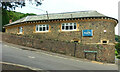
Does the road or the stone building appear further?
the stone building

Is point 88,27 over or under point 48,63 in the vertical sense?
over

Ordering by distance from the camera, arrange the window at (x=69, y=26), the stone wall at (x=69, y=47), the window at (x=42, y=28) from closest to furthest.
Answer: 1. the stone wall at (x=69, y=47)
2. the window at (x=69, y=26)
3. the window at (x=42, y=28)

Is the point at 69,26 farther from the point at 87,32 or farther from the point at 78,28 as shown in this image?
the point at 87,32

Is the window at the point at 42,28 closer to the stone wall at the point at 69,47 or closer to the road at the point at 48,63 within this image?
the stone wall at the point at 69,47

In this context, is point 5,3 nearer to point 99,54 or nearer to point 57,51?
point 57,51

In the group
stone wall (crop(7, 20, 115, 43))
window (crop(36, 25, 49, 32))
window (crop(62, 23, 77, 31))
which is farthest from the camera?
window (crop(36, 25, 49, 32))

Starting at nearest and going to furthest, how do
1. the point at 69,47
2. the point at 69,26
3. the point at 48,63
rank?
the point at 48,63, the point at 69,47, the point at 69,26

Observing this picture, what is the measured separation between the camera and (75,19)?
23109 millimetres

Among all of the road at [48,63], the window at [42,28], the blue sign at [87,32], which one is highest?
the window at [42,28]

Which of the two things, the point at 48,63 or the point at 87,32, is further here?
the point at 87,32

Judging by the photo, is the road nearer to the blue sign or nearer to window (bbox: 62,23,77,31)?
the blue sign

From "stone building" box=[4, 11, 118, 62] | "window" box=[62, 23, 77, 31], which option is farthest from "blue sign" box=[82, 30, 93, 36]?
"window" box=[62, 23, 77, 31]

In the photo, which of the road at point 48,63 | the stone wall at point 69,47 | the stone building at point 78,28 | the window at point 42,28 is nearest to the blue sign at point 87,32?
the stone building at point 78,28

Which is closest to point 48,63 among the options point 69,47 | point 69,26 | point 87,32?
point 69,47
